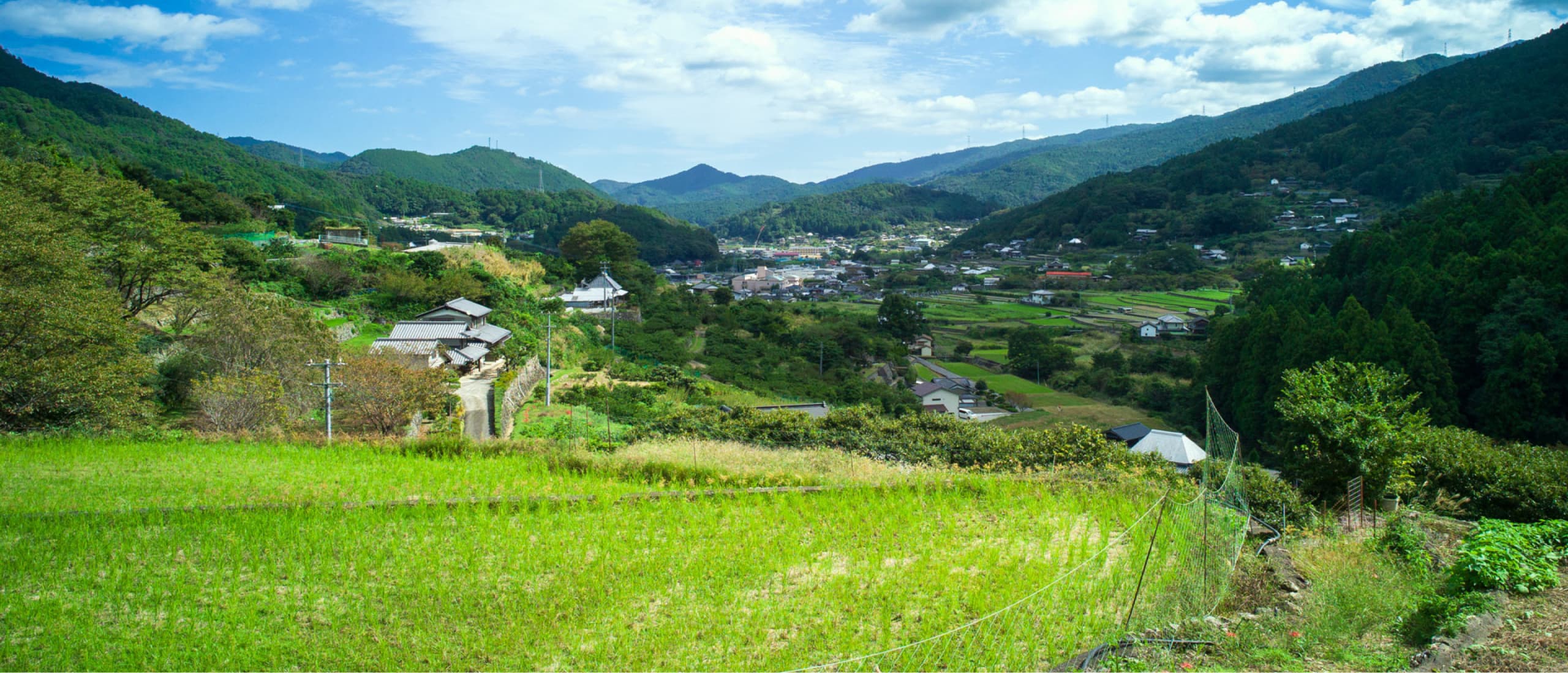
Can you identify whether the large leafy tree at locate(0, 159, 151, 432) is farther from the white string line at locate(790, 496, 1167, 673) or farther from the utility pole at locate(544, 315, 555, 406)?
the white string line at locate(790, 496, 1167, 673)

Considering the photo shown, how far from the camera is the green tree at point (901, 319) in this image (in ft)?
142

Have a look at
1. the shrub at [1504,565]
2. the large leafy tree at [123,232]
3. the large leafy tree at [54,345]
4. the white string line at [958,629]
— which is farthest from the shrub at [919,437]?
the large leafy tree at [123,232]

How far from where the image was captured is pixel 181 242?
18.9m

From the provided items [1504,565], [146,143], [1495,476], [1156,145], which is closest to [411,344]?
[1504,565]

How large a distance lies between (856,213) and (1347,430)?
128687mm

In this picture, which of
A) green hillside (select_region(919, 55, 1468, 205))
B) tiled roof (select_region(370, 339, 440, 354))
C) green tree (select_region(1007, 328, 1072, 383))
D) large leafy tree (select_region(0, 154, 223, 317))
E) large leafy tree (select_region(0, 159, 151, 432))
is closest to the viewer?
large leafy tree (select_region(0, 159, 151, 432))

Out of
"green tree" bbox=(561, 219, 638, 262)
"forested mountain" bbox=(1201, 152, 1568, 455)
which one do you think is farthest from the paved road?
"green tree" bbox=(561, 219, 638, 262)

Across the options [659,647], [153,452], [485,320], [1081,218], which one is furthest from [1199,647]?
[1081,218]

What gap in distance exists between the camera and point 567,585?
255 inches

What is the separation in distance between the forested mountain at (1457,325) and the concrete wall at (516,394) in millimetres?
17221

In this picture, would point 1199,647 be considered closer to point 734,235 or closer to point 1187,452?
point 1187,452

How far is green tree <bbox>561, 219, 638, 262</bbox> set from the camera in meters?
41.3

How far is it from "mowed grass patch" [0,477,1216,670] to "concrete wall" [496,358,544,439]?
658 centimetres

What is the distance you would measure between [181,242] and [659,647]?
19.7 metres
